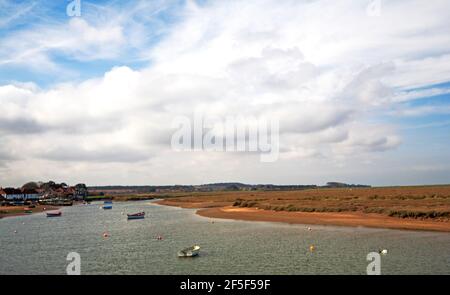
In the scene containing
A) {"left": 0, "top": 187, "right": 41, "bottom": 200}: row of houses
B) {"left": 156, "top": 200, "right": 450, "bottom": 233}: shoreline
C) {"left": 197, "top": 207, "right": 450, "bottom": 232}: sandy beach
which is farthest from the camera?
{"left": 0, "top": 187, "right": 41, "bottom": 200}: row of houses

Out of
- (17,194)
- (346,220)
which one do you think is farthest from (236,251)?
(17,194)

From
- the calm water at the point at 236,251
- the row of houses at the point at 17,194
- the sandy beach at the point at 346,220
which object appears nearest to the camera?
the calm water at the point at 236,251

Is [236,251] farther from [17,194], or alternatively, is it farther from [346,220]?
[17,194]

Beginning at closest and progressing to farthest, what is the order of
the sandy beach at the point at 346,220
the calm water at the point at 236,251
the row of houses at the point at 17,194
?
1. the calm water at the point at 236,251
2. the sandy beach at the point at 346,220
3. the row of houses at the point at 17,194

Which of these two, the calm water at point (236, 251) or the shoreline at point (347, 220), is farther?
the shoreline at point (347, 220)

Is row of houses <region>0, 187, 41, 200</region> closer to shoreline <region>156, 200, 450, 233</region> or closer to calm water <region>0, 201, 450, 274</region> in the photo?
calm water <region>0, 201, 450, 274</region>

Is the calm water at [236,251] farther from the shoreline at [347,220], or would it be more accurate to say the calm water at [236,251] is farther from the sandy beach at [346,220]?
the sandy beach at [346,220]

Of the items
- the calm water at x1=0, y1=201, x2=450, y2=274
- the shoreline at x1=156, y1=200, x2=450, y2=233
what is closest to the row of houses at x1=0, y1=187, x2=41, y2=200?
the calm water at x1=0, y1=201, x2=450, y2=274

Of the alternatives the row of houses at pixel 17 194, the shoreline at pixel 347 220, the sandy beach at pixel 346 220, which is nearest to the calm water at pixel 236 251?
the shoreline at pixel 347 220
